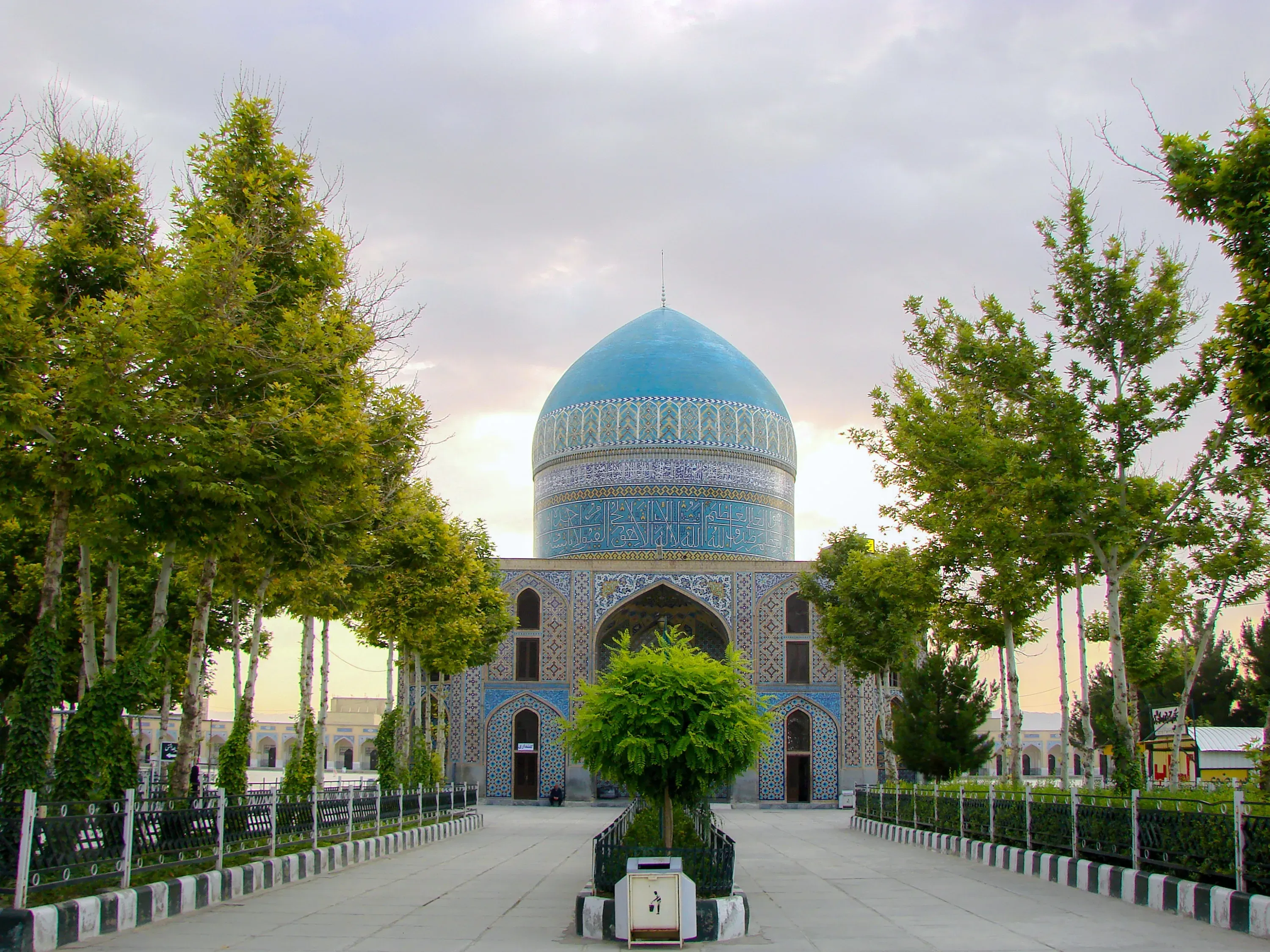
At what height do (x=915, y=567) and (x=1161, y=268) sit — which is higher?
(x=1161, y=268)

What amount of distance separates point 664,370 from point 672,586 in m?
7.52

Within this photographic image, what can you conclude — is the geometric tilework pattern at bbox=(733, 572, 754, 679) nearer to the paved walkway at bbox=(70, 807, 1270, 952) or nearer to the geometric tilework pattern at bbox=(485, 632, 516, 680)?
the geometric tilework pattern at bbox=(485, 632, 516, 680)

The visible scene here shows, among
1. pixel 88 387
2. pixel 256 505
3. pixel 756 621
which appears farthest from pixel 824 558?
pixel 88 387

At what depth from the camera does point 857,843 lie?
61.1ft

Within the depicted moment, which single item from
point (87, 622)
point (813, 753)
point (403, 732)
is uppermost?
point (87, 622)

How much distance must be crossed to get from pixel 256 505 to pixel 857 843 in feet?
38.8

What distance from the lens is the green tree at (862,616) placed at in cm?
2423

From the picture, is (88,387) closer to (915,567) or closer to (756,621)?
(915,567)

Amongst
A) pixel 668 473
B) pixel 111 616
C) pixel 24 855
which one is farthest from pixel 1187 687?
pixel 668 473

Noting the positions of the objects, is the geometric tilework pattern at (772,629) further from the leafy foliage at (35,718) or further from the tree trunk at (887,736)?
the leafy foliage at (35,718)

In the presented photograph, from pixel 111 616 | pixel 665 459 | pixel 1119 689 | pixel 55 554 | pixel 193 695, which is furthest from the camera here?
pixel 665 459

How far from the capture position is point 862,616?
85.8 ft

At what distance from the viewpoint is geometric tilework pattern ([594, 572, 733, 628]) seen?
110ft

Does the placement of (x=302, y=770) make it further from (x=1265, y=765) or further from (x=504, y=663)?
(x=504, y=663)
